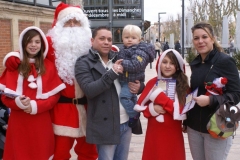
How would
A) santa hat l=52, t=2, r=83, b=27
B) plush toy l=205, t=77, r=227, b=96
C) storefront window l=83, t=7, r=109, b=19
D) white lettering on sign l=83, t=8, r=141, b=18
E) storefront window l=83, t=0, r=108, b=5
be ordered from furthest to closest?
storefront window l=83, t=0, r=108, b=5 < storefront window l=83, t=7, r=109, b=19 < white lettering on sign l=83, t=8, r=141, b=18 < santa hat l=52, t=2, r=83, b=27 < plush toy l=205, t=77, r=227, b=96

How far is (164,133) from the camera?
114 inches

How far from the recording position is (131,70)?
111 inches

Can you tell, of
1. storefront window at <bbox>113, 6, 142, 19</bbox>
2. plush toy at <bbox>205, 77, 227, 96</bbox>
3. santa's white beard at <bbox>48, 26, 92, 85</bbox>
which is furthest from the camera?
storefront window at <bbox>113, 6, 142, 19</bbox>

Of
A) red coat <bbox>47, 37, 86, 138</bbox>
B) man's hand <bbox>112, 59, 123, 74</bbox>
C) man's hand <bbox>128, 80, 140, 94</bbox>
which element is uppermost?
man's hand <bbox>112, 59, 123, 74</bbox>

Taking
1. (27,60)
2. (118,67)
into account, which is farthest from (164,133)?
(27,60)

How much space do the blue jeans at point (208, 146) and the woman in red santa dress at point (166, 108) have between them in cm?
16

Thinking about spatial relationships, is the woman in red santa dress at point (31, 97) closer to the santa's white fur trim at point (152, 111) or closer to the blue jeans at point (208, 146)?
the santa's white fur trim at point (152, 111)

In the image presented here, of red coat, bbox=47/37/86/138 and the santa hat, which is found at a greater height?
the santa hat

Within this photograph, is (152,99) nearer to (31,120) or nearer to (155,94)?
(155,94)

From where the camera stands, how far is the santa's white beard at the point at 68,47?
10.1ft

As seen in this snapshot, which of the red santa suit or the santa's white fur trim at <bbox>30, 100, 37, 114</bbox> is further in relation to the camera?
the red santa suit

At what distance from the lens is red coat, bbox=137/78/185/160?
9.43 feet

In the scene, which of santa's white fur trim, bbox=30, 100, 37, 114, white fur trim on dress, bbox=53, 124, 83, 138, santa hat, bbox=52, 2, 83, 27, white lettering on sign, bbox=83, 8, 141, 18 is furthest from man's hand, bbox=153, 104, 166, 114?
white lettering on sign, bbox=83, 8, 141, 18

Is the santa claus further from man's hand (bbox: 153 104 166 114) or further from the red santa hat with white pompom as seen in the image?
man's hand (bbox: 153 104 166 114)
